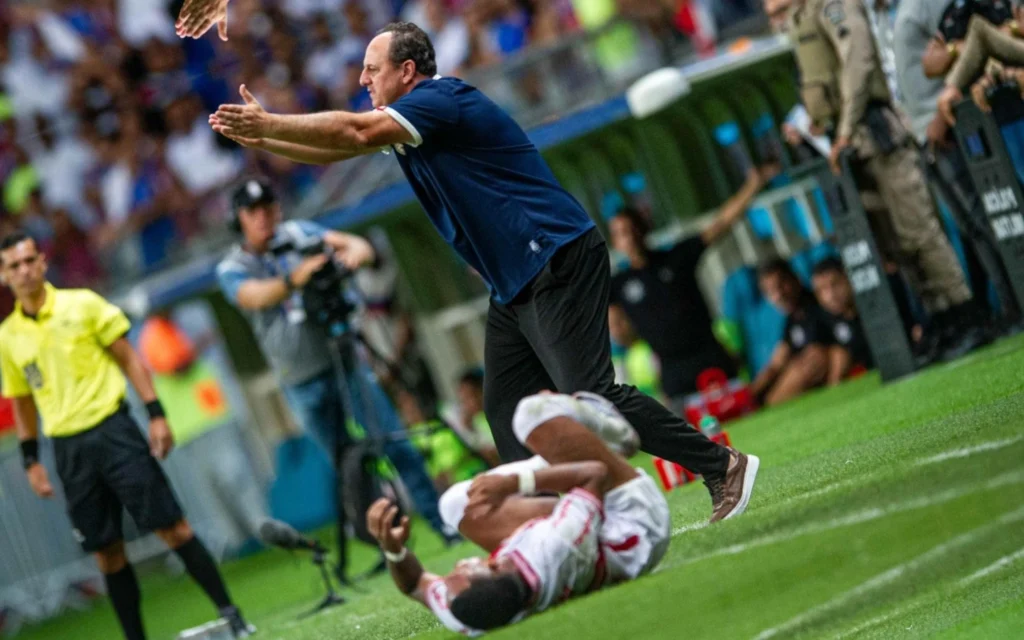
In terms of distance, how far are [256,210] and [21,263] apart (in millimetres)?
1435

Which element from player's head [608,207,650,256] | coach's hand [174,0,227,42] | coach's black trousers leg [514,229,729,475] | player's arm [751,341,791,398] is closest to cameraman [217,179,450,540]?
player's head [608,207,650,256]

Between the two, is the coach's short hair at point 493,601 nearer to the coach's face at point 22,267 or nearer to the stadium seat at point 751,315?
the coach's face at point 22,267

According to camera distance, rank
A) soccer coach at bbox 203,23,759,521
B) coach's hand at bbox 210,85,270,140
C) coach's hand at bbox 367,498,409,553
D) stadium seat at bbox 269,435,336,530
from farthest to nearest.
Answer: stadium seat at bbox 269,435,336,530 < soccer coach at bbox 203,23,759,521 < coach's hand at bbox 210,85,270,140 < coach's hand at bbox 367,498,409,553

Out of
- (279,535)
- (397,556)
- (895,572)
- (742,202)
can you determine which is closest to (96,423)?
(279,535)

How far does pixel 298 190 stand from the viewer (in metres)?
16.2

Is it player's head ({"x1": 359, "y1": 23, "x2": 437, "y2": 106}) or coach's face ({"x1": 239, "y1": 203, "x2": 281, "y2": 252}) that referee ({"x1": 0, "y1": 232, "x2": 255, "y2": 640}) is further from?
player's head ({"x1": 359, "y1": 23, "x2": 437, "y2": 106})

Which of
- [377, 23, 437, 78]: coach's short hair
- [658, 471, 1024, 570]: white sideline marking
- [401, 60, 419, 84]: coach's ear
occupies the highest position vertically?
[377, 23, 437, 78]: coach's short hair

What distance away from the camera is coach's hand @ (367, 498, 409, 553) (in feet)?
16.2

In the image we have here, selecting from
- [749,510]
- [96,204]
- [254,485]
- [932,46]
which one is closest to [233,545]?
[254,485]

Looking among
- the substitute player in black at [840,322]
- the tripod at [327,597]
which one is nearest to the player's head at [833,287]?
the substitute player in black at [840,322]

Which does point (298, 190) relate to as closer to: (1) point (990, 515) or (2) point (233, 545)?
(2) point (233, 545)

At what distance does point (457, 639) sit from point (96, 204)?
561 inches

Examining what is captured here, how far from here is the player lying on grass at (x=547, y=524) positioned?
191 inches

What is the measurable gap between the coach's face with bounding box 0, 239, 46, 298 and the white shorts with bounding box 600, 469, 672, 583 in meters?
4.70
